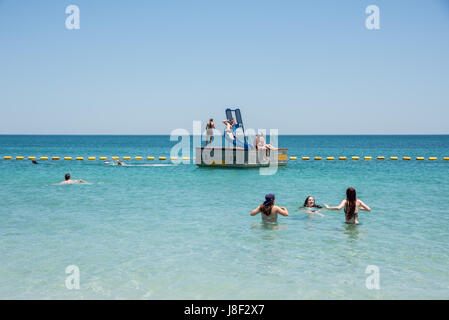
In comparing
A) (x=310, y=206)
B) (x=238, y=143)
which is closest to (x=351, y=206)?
(x=310, y=206)

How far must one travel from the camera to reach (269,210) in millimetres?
11773

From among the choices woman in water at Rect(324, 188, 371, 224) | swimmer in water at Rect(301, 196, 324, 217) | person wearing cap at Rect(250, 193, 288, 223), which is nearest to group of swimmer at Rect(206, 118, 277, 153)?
swimmer in water at Rect(301, 196, 324, 217)

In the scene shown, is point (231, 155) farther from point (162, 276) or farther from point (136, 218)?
point (162, 276)

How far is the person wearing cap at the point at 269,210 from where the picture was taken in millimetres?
11492

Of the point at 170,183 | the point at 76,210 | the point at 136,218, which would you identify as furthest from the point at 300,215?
the point at 170,183

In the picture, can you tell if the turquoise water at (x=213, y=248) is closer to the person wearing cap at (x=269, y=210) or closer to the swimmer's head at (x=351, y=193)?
the person wearing cap at (x=269, y=210)

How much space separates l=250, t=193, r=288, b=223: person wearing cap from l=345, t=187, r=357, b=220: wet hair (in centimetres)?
181

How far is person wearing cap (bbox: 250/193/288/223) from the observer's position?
11492 millimetres

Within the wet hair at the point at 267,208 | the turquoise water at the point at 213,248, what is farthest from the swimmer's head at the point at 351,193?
the wet hair at the point at 267,208

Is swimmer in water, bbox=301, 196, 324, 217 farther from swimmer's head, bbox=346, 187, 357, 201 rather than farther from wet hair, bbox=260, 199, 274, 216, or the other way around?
wet hair, bbox=260, 199, 274, 216

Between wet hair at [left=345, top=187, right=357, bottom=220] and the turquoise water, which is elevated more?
wet hair at [left=345, top=187, right=357, bottom=220]

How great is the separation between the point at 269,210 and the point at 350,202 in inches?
91.4

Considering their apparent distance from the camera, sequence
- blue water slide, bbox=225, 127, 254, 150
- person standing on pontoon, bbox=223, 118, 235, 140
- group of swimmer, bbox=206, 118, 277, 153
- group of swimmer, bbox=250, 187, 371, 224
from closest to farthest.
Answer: group of swimmer, bbox=250, 187, 371, 224
group of swimmer, bbox=206, 118, 277, 153
person standing on pontoon, bbox=223, 118, 235, 140
blue water slide, bbox=225, 127, 254, 150
